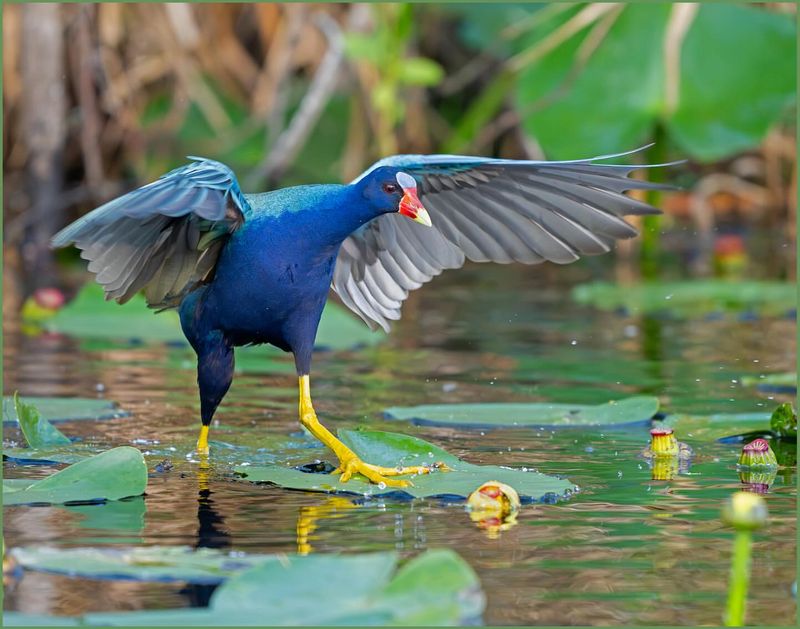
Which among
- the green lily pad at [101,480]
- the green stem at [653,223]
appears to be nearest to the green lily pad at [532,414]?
the green lily pad at [101,480]

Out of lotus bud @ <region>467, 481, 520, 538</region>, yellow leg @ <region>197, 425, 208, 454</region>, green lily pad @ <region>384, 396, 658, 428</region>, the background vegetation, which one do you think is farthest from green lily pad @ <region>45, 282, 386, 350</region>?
lotus bud @ <region>467, 481, 520, 538</region>

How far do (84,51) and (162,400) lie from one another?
15.7 feet

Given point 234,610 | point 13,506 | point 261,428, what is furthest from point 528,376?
point 234,610

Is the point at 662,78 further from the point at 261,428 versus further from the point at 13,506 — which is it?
the point at 13,506

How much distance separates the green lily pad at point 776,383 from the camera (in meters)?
5.54

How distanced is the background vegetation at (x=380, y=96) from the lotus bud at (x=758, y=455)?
4665 millimetres

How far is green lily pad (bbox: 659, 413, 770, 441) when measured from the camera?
4617mm

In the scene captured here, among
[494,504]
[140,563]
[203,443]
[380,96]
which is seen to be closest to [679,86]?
[380,96]

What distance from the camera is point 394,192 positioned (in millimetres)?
4301

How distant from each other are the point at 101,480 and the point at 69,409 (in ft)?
4.29

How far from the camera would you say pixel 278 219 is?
166 inches

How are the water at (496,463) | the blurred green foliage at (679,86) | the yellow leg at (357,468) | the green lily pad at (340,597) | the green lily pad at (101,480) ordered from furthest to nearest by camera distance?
the blurred green foliage at (679,86)
the yellow leg at (357,468)
the green lily pad at (101,480)
the water at (496,463)
the green lily pad at (340,597)

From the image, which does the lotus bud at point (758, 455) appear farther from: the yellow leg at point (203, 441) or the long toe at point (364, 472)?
the yellow leg at point (203, 441)

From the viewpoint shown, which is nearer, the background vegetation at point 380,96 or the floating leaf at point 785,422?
the floating leaf at point 785,422
